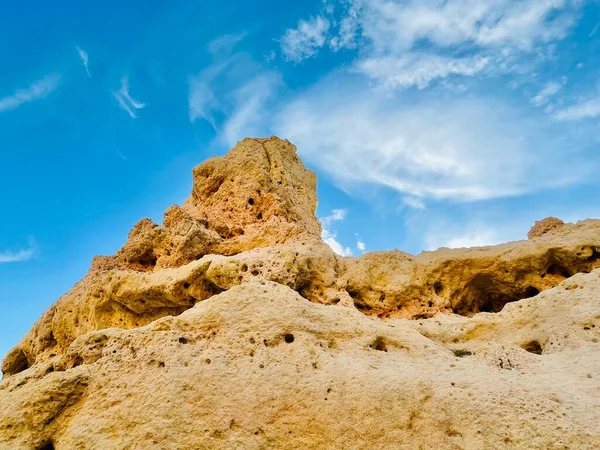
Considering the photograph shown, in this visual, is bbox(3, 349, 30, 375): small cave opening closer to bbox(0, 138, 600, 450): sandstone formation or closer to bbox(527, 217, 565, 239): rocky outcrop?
bbox(0, 138, 600, 450): sandstone formation

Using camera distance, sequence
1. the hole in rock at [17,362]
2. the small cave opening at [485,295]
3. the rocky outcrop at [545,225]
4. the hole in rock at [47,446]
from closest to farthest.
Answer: the hole in rock at [47,446], the small cave opening at [485,295], the rocky outcrop at [545,225], the hole in rock at [17,362]

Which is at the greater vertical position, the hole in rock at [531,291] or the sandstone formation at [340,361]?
the hole in rock at [531,291]

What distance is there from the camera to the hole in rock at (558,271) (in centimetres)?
1070

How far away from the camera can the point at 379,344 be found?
776cm

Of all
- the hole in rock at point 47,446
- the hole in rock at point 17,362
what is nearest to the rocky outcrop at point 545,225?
the hole in rock at point 47,446

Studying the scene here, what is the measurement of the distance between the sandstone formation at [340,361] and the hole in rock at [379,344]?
0.03 m

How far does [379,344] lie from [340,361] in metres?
1.19

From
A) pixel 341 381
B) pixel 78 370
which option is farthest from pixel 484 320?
pixel 78 370

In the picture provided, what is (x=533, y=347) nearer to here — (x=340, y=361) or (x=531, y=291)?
(x=531, y=291)

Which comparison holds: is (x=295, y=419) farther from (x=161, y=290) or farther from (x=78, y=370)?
(x=161, y=290)

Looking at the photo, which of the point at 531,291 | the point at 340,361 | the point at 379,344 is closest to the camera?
the point at 340,361

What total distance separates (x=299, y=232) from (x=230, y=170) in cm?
363

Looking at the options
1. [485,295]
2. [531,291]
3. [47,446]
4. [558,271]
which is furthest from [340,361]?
[558,271]

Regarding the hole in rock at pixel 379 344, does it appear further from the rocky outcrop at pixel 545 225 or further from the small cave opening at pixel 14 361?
the small cave opening at pixel 14 361
